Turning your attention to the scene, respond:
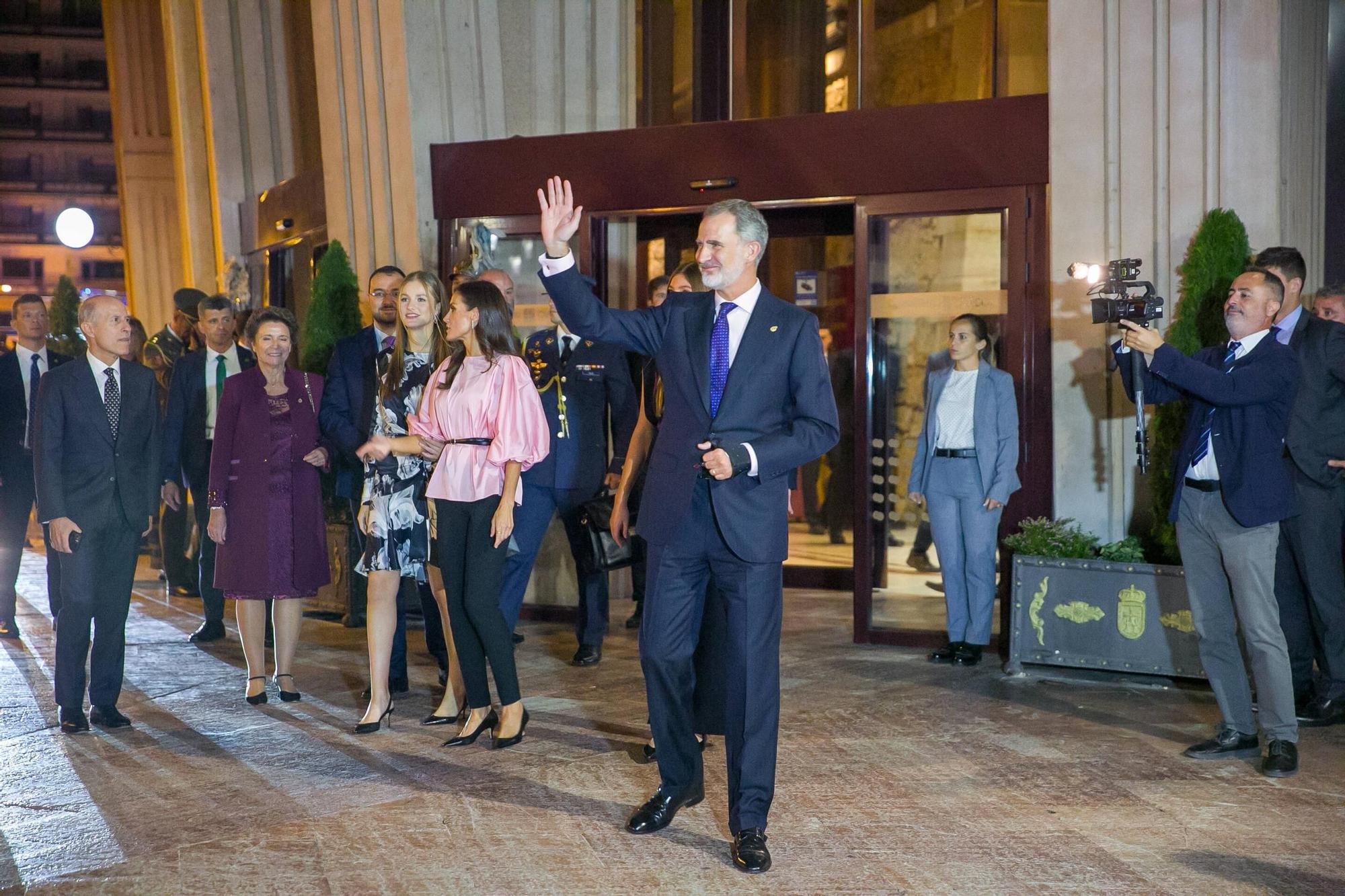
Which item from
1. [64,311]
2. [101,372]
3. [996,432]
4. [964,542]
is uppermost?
[64,311]

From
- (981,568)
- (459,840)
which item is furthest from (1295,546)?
(459,840)

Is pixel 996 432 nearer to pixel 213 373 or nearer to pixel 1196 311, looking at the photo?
pixel 1196 311

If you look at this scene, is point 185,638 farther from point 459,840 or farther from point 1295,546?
point 1295,546

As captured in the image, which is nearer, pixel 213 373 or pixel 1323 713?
pixel 1323 713

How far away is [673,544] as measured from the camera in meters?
3.66

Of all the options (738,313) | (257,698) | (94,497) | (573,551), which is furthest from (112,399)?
(738,313)

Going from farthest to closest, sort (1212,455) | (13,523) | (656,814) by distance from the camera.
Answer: (13,523) < (1212,455) < (656,814)

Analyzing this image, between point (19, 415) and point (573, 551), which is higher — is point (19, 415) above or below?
above

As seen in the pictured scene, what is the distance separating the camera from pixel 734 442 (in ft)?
11.5

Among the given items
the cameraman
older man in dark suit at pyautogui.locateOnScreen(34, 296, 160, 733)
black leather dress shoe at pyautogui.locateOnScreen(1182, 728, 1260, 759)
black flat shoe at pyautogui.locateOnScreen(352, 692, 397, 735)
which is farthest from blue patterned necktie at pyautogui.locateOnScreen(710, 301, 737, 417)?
older man in dark suit at pyautogui.locateOnScreen(34, 296, 160, 733)

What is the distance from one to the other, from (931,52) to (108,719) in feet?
20.0

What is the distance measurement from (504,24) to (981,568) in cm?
465

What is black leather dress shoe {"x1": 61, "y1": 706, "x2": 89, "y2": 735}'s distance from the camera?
5.04m

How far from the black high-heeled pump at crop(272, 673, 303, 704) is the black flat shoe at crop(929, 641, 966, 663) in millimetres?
3030
